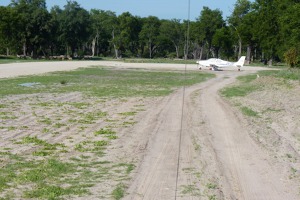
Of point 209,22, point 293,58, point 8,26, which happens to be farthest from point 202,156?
point 209,22

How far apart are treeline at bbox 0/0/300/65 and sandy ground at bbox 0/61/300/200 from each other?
158ft

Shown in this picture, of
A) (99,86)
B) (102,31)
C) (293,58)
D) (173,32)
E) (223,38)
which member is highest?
(173,32)

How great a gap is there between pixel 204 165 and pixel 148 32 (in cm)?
12882

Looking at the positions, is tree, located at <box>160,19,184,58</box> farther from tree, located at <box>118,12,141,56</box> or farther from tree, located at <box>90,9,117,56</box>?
tree, located at <box>90,9,117,56</box>

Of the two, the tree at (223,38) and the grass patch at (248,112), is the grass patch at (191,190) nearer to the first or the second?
the grass patch at (248,112)

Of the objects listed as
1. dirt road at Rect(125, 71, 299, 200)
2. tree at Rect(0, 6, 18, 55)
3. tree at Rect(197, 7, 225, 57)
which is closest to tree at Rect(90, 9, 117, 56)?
tree at Rect(197, 7, 225, 57)

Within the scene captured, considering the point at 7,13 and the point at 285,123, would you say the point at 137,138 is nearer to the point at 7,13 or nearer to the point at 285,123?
the point at 285,123

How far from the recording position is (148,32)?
451 ft

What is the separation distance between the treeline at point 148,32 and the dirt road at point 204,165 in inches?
1962

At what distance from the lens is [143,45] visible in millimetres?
146875

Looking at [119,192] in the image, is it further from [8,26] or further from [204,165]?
[8,26]

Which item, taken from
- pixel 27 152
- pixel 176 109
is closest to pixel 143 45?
pixel 176 109

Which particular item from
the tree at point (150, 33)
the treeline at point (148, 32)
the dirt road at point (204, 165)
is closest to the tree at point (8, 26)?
the treeline at point (148, 32)

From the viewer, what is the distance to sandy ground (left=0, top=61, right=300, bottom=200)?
8.37 metres
